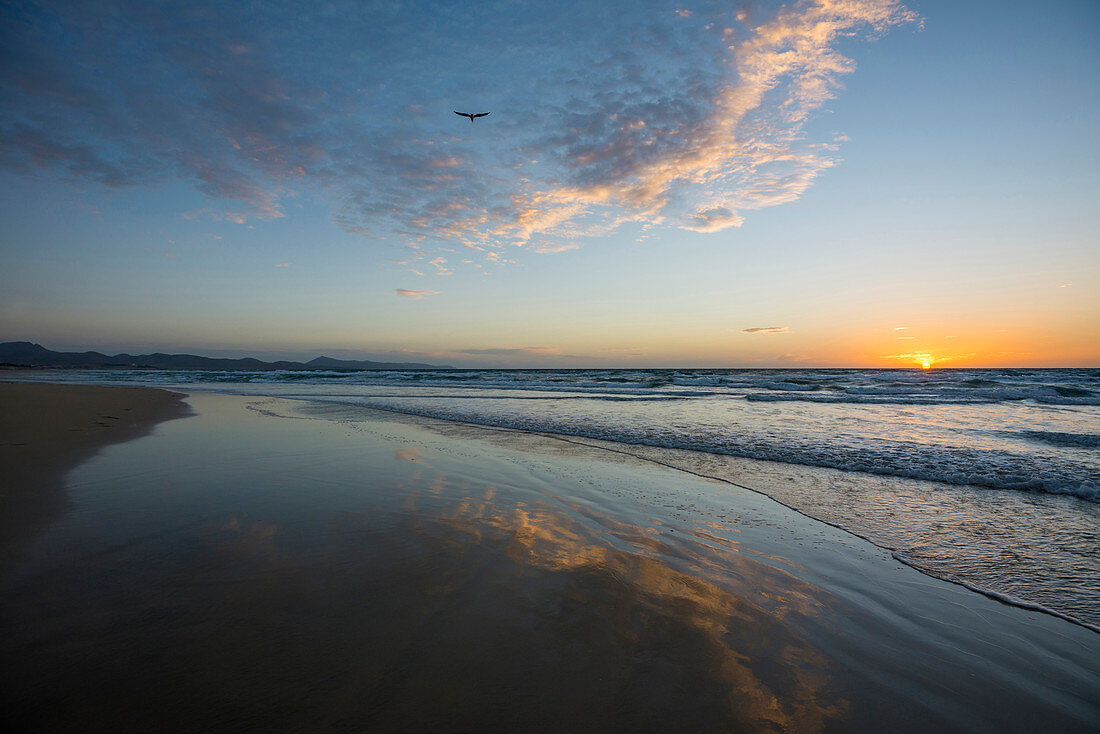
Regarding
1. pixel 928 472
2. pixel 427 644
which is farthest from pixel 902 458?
pixel 427 644

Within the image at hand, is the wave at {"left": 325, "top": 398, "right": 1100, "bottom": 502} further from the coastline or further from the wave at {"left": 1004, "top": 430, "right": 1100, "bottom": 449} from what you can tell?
the coastline

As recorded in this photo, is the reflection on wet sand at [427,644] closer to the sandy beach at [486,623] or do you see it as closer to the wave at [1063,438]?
the sandy beach at [486,623]

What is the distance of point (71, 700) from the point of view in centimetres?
198

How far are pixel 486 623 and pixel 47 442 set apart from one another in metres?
10.2

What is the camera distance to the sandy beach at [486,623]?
210 cm

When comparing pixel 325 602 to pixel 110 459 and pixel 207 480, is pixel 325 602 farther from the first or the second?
pixel 110 459

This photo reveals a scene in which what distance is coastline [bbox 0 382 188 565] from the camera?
4422mm

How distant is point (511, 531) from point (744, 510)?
114 inches

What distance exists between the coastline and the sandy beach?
9 cm

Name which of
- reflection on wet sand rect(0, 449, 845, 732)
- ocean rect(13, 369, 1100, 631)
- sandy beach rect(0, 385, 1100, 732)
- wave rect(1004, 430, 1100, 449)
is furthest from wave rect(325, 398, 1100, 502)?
reflection on wet sand rect(0, 449, 845, 732)

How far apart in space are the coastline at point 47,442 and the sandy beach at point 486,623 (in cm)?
9

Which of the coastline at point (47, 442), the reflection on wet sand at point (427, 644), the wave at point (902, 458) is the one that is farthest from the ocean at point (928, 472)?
the coastline at point (47, 442)

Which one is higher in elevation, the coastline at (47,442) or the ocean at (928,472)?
the coastline at (47,442)

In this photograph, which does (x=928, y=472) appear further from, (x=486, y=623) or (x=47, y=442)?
(x=47, y=442)
